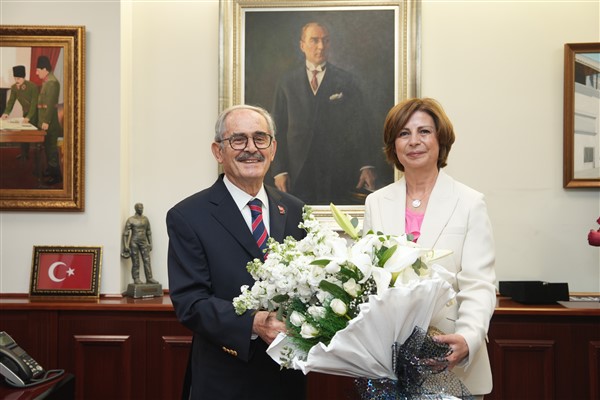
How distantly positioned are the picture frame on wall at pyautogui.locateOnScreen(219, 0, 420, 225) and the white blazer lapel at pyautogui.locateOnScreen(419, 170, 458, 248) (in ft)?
5.10

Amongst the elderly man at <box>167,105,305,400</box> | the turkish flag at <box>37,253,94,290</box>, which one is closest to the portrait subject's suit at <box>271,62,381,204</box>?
the turkish flag at <box>37,253,94,290</box>

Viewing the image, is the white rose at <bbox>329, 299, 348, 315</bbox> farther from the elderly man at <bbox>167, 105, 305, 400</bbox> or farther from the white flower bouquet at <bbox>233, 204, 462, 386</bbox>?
the elderly man at <bbox>167, 105, 305, 400</bbox>

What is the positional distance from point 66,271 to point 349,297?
2.61 metres

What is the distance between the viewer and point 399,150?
2404mm

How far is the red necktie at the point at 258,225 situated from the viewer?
2.17 m

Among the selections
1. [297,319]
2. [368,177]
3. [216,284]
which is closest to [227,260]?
[216,284]

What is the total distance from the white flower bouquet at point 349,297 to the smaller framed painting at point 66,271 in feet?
7.41

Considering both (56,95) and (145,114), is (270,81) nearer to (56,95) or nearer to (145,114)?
(145,114)

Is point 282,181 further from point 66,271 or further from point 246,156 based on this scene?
point 246,156

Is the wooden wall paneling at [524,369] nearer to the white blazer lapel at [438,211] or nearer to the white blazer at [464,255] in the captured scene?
the white blazer at [464,255]

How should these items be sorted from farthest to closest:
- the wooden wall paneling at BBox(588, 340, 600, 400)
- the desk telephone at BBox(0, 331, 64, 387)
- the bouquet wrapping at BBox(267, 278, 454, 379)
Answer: the wooden wall paneling at BBox(588, 340, 600, 400) → the desk telephone at BBox(0, 331, 64, 387) → the bouquet wrapping at BBox(267, 278, 454, 379)

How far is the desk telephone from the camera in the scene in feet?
9.56

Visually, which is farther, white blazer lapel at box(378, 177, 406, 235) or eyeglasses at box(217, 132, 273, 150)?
white blazer lapel at box(378, 177, 406, 235)

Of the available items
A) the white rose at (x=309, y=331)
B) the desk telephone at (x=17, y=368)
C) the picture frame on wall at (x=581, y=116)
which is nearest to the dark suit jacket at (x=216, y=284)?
the white rose at (x=309, y=331)
